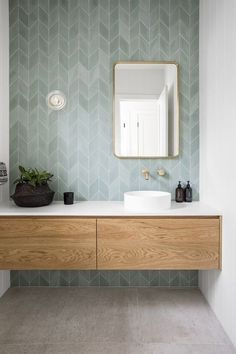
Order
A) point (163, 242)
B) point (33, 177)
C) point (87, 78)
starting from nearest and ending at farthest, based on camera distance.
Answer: point (163, 242)
point (33, 177)
point (87, 78)

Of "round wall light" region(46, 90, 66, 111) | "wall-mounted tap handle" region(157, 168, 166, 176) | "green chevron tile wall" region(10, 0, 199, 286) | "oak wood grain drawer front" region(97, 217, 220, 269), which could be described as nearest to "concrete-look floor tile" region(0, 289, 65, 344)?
"oak wood grain drawer front" region(97, 217, 220, 269)

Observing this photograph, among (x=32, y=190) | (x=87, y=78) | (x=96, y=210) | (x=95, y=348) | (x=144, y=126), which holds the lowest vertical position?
(x=95, y=348)

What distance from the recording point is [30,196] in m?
2.46

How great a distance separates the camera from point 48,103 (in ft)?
9.31

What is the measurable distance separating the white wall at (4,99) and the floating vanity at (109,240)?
1.84ft

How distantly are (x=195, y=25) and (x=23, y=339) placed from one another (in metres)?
2.74

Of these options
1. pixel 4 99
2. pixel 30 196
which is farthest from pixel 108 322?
pixel 4 99

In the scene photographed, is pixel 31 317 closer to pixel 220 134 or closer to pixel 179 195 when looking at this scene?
pixel 179 195

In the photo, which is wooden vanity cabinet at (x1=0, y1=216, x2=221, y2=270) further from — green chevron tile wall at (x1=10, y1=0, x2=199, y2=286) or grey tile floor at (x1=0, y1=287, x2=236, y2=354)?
green chevron tile wall at (x1=10, y1=0, x2=199, y2=286)

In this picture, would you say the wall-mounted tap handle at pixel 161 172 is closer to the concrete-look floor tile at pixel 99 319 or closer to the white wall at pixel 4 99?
the concrete-look floor tile at pixel 99 319

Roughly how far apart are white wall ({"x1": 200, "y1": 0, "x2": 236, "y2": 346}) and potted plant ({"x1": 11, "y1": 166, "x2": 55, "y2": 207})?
1271 mm

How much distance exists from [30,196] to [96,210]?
20.1 inches

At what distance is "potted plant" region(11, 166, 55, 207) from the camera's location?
97.2 inches

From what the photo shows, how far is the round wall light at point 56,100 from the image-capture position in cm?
283
